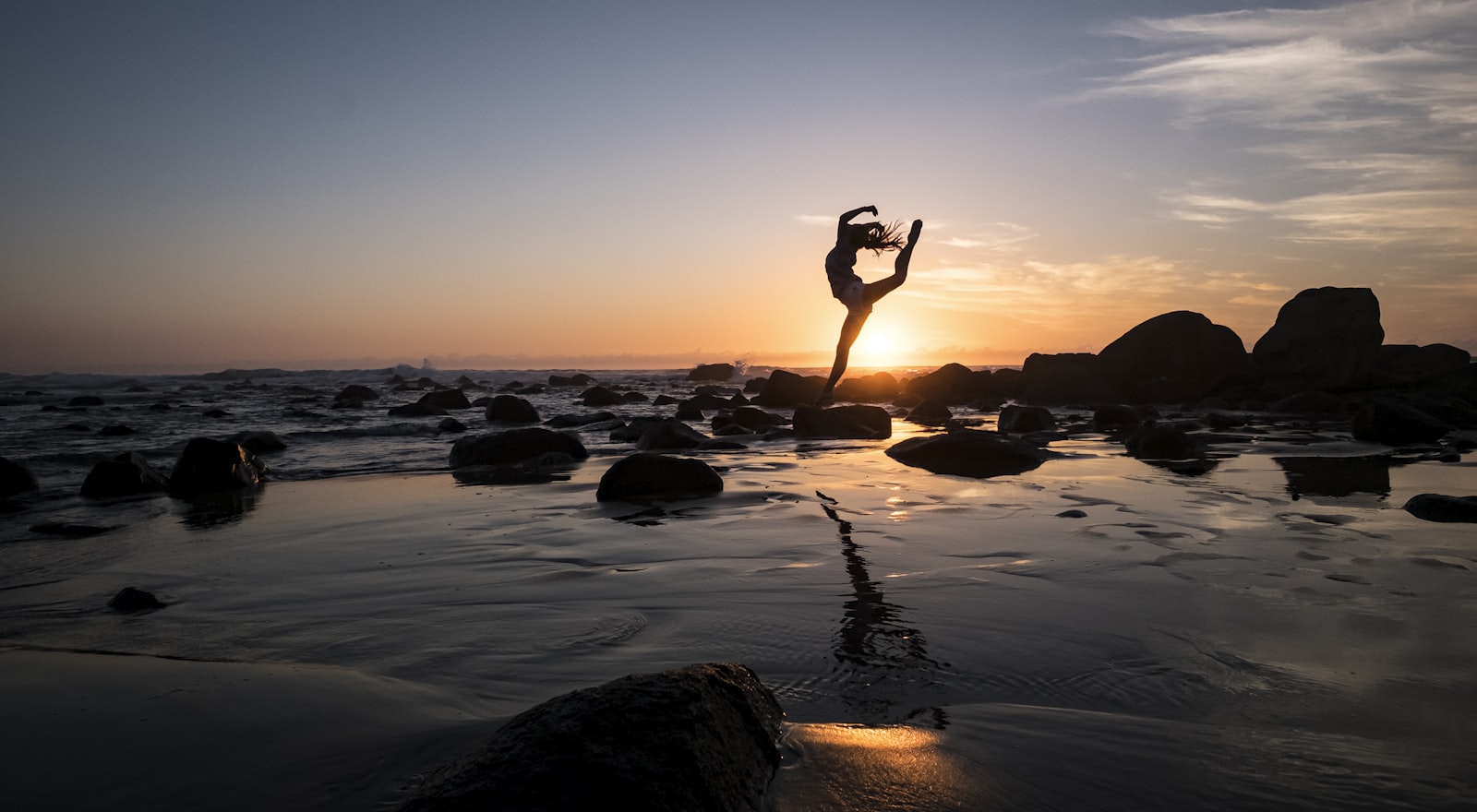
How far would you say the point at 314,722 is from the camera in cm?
220

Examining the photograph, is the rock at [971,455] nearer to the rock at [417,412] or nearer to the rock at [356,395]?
the rock at [417,412]

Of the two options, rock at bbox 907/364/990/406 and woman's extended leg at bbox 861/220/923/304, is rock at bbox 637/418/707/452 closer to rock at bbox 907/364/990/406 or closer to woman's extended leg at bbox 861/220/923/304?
woman's extended leg at bbox 861/220/923/304

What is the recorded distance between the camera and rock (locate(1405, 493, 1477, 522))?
4.81 meters

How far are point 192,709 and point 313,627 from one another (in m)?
0.83

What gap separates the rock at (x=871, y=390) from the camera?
20.8 meters

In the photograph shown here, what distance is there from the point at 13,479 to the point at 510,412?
8.79 metres

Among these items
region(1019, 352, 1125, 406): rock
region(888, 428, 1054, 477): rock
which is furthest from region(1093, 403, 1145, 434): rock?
region(1019, 352, 1125, 406): rock

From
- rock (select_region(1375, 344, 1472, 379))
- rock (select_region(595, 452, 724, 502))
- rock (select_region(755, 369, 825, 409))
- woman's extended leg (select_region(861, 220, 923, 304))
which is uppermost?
woman's extended leg (select_region(861, 220, 923, 304))

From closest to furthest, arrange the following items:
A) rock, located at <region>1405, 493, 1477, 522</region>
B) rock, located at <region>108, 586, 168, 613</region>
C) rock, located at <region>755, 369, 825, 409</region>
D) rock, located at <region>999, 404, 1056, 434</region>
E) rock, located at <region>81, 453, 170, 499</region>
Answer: rock, located at <region>108, 586, 168, 613</region> < rock, located at <region>1405, 493, 1477, 522</region> < rock, located at <region>81, 453, 170, 499</region> < rock, located at <region>999, 404, 1056, 434</region> < rock, located at <region>755, 369, 825, 409</region>

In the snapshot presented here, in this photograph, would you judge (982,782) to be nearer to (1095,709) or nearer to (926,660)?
(1095,709)

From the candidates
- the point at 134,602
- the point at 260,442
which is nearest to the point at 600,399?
the point at 260,442

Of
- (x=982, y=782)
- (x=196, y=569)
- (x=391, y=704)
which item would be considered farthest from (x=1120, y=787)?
(x=196, y=569)

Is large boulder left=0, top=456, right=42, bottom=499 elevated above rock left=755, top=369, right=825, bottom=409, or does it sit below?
below

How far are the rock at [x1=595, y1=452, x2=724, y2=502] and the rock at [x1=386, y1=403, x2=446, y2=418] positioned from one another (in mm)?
12041
